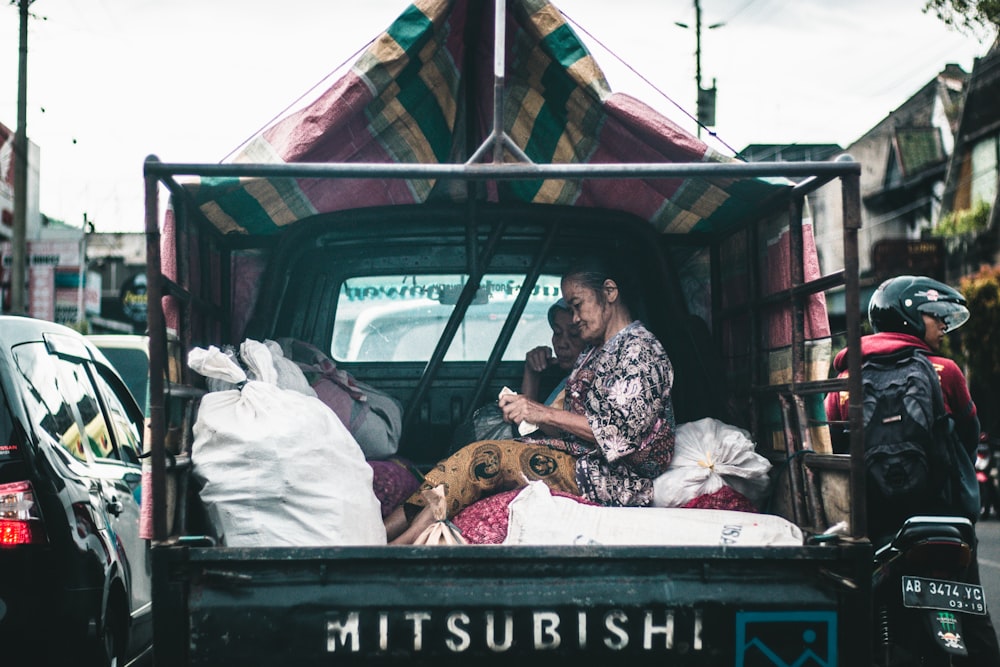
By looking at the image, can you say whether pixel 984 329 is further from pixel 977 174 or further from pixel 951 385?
pixel 951 385

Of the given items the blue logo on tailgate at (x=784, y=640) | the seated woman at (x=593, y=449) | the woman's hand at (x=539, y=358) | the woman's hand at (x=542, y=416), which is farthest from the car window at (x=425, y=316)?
the blue logo on tailgate at (x=784, y=640)

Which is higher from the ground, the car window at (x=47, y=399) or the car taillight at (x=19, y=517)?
the car window at (x=47, y=399)

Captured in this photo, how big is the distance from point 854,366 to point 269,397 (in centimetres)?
181

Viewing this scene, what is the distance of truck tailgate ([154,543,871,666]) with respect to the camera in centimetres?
288

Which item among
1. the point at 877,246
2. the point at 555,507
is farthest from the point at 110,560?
the point at 877,246

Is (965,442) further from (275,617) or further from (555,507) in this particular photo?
(275,617)

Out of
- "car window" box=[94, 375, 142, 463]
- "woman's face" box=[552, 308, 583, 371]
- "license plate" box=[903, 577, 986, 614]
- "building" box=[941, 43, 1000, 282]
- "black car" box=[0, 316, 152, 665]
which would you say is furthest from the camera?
"building" box=[941, 43, 1000, 282]

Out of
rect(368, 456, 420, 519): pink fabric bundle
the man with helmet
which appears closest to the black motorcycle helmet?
the man with helmet

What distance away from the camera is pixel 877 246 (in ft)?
86.0

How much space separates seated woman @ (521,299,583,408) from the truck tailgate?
6.06 feet

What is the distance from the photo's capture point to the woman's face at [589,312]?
14.1 feet

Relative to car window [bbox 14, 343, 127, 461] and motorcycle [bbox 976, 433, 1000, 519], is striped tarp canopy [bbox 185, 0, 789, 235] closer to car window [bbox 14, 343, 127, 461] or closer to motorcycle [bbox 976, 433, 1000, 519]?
car window [bbox 14, 343, 127, 461]

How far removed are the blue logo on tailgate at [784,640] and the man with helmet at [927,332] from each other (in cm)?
118

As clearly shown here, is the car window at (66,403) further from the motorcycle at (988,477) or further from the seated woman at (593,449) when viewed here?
the motorcycle at (988,477)
